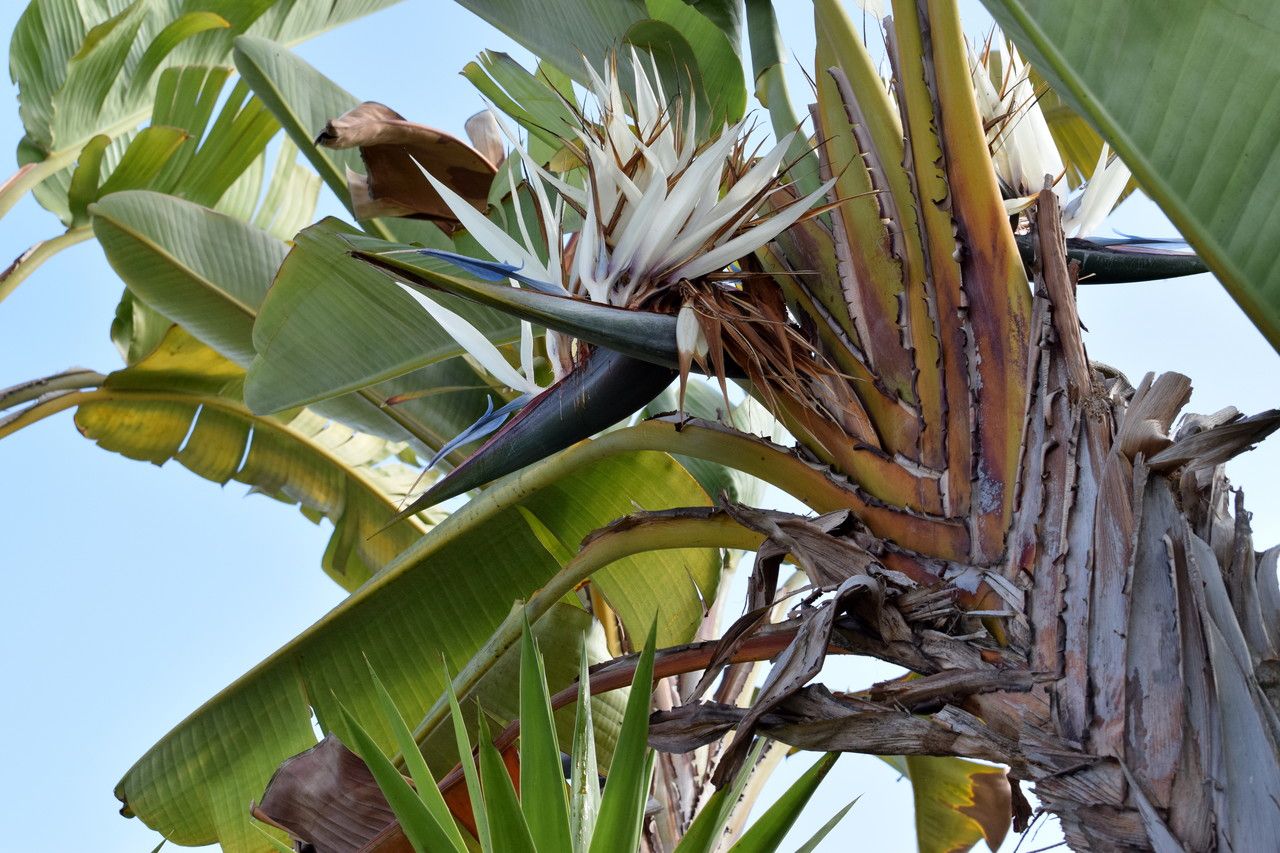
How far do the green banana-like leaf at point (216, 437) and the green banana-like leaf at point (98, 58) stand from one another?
39 centimetres

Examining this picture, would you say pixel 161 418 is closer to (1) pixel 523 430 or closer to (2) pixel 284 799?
(2) pixel 284 799

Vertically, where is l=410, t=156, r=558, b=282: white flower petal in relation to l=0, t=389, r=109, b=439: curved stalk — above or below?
below

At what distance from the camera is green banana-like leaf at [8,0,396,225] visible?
1919 millimetres

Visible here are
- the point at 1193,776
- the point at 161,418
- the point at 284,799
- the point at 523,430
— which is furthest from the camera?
the point at 161,418

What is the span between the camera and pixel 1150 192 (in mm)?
693

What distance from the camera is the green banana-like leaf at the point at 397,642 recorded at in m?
1.19

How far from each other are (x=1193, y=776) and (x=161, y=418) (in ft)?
6.61

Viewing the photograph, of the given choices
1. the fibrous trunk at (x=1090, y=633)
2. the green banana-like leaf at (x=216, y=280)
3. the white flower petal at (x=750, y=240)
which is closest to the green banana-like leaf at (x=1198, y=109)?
the fibrous trunk at (x=1090, y=633)

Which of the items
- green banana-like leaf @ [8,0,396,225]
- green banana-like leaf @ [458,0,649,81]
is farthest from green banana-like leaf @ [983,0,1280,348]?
green banana-like leaf @ [8,0,396,225]

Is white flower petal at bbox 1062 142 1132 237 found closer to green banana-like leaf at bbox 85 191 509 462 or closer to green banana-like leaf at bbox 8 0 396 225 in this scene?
green banana-like leaf at bbox 85 191 509 462

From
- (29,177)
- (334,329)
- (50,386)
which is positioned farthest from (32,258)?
(334,329)

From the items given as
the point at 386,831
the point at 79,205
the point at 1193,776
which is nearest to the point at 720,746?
the point at 386,831

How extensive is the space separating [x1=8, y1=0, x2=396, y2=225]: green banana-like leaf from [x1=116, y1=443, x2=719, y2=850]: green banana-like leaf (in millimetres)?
1171

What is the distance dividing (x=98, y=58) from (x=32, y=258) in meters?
0.51
